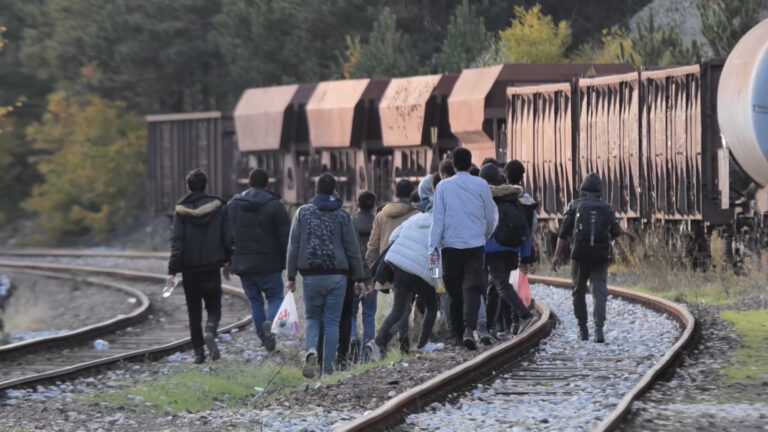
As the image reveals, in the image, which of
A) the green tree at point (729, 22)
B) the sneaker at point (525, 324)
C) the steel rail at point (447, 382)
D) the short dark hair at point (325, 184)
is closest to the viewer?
the steel rail at point (447, 382)

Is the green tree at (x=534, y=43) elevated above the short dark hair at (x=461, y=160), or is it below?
above

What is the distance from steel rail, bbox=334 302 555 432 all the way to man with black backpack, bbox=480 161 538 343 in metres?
0.46

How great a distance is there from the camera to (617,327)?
14328mm

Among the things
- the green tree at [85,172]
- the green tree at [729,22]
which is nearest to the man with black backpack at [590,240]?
the green tree at [729,22]

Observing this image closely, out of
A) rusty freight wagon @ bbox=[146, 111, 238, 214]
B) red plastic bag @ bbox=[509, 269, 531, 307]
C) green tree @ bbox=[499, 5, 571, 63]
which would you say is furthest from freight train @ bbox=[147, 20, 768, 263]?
green tree @ bbox=[499, 5, 571, 63]

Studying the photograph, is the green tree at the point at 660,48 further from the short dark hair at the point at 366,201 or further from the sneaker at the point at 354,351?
the short dark hair at the point at 366,201

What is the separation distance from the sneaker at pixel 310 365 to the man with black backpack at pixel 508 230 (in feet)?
6.29

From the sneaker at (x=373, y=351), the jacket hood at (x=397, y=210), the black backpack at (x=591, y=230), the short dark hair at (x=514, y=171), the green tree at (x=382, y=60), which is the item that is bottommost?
the sneaker at (x=373, y=351)

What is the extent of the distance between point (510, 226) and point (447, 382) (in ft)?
10.3

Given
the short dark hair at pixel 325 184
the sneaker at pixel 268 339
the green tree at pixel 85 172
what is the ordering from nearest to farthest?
the short dark hair at pixel 325 184 → the sneaker at pixel 268 339 → the green tree at pixel 85 172

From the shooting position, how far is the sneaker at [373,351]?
12.6 meters

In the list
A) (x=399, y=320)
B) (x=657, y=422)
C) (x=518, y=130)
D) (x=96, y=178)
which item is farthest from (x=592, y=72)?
(x=96, y=178)

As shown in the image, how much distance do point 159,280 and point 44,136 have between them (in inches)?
957

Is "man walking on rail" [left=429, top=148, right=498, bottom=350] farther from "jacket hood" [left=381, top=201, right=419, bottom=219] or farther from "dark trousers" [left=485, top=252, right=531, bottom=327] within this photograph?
"dark trousers" [left=485, top=252, right=531, bottom=327]
